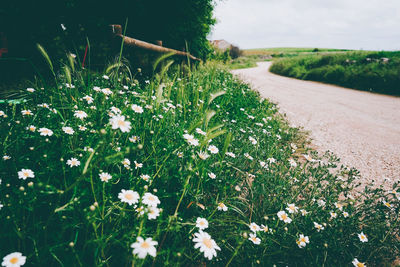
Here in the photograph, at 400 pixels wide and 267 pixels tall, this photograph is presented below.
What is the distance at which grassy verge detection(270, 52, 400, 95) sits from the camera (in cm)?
923

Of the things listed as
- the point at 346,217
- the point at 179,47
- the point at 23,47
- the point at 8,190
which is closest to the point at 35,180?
the point at 8,190

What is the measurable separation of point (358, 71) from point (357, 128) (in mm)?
7850

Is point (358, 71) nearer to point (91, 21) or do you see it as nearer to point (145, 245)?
point (91, 21)

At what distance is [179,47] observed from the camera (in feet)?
23.3

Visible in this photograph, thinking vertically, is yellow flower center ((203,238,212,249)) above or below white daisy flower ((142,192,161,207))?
below

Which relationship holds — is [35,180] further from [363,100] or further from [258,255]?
[363,100]

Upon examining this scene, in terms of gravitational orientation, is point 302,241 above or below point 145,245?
below

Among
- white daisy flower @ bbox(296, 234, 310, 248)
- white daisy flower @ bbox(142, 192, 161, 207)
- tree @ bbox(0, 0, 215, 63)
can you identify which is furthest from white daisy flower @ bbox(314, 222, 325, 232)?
tree @ bbox(0, 0, 215, 63)

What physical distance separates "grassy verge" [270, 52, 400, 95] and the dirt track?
2140 mm

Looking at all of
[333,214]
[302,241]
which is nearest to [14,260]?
[302,241]

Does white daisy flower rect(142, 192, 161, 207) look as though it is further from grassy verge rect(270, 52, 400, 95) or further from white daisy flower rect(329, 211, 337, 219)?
grassy verge rect(270, 52, 400, 95)

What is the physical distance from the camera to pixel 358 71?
34.7 ft

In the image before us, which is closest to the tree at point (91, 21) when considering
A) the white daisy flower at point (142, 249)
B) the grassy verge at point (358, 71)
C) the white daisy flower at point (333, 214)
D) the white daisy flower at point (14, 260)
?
the white daisy flower at point (14, 260)

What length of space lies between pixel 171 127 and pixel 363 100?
8.22 metres
